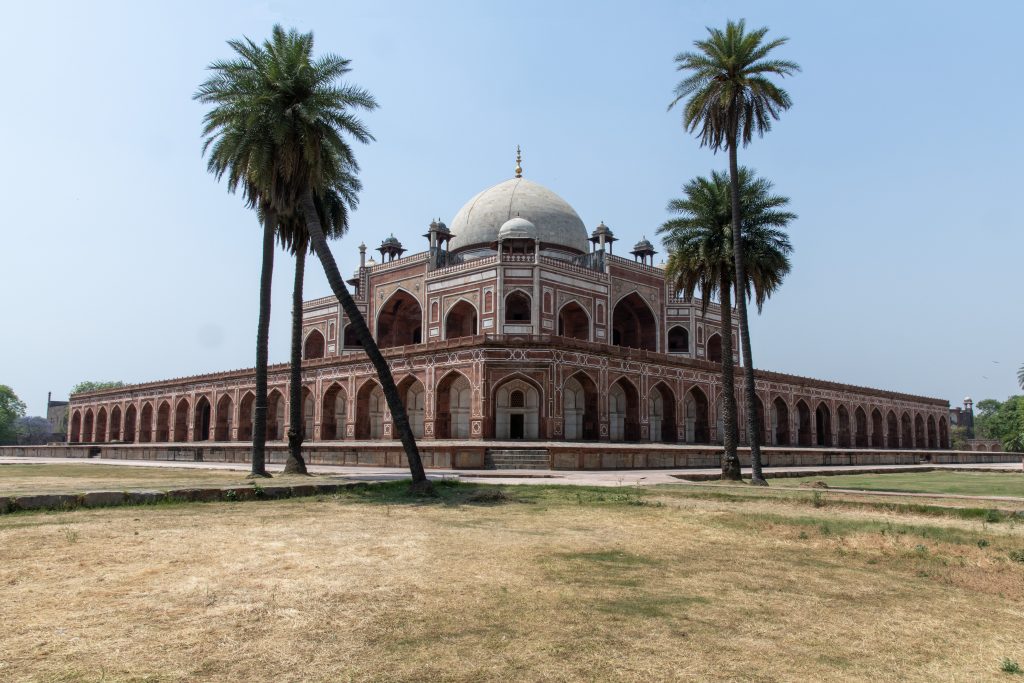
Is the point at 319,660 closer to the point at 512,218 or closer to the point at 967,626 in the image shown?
the point at 967,626

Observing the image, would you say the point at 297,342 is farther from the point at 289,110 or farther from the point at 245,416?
the point at 245,416

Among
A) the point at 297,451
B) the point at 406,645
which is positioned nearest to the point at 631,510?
the point at 406,645

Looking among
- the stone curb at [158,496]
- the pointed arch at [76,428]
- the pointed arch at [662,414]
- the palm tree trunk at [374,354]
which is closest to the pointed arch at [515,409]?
the pointed arch at [662,414]

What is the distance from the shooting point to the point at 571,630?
5566 millimetres

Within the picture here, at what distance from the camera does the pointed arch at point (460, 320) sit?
1873 inches

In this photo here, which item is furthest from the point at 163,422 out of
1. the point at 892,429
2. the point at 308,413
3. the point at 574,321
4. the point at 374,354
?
the point at 892,429

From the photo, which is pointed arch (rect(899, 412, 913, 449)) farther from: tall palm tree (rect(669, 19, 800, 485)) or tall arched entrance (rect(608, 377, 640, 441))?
tall palm tree (rect(669, 19, 800, 485))

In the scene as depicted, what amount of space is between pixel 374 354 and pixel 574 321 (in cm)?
3224

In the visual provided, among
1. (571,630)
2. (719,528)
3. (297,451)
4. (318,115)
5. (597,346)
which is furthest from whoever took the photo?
(597,346)

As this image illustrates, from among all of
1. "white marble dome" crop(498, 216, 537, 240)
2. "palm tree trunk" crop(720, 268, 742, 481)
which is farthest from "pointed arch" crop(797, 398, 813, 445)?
"palm tree trunk" crop(720, 268, 742, 481)

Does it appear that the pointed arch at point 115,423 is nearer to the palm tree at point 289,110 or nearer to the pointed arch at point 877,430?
the palm tree at point 289,110

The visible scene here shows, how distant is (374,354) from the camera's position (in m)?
17.6

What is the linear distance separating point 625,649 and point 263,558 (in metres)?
4.43

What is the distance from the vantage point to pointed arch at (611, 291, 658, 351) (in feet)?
172
